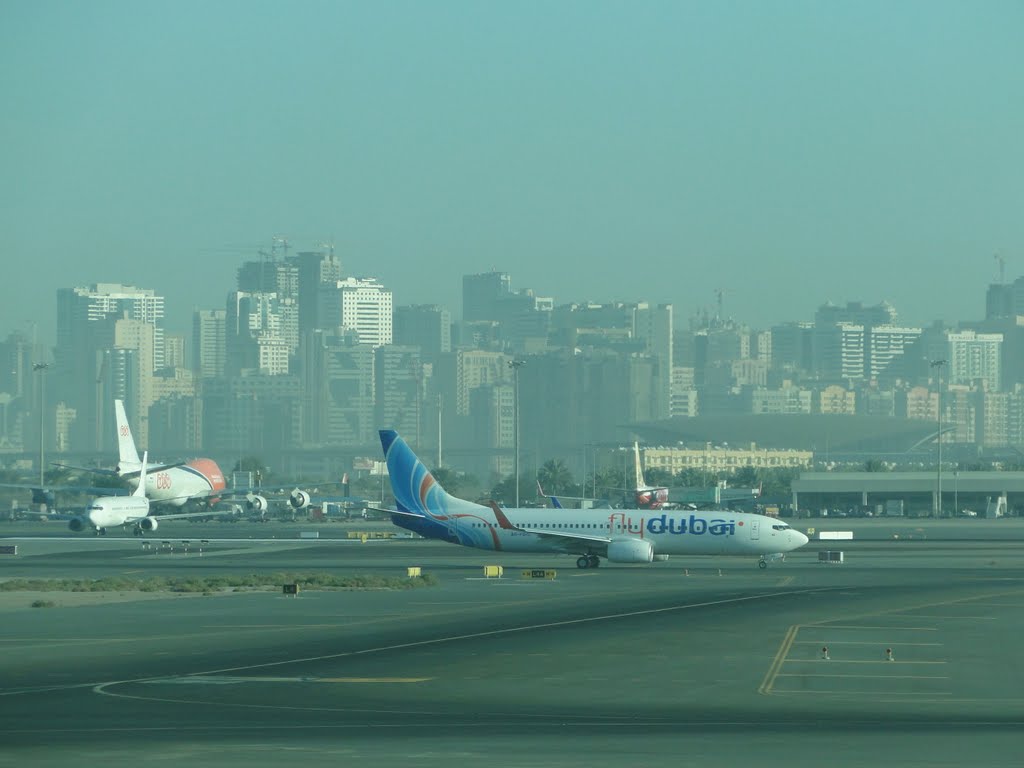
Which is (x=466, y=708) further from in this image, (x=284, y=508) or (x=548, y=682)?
(x=284, y=508)

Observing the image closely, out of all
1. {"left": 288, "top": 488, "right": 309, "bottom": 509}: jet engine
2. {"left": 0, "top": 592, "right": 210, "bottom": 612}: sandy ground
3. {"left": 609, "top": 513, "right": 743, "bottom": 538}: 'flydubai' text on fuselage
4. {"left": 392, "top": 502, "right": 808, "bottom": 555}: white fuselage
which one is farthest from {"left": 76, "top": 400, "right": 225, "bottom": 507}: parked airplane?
{"left": 0, "top": 592, "right": 210, "bottom": 612}: sandy ground

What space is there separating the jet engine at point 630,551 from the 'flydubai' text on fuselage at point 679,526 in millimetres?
2065

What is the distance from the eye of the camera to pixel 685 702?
36.3 meters

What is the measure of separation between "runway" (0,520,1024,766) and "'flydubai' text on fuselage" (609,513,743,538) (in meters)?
13.1

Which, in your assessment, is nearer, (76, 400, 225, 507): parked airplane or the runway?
the runway

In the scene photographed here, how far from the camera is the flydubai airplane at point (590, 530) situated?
86.7m

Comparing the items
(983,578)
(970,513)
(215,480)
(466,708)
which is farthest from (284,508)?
(466,708)

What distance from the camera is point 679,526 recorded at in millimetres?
86688

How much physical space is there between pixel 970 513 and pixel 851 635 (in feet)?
508

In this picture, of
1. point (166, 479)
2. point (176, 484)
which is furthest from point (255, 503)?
point (166, 479)

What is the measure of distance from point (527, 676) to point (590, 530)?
4651cm

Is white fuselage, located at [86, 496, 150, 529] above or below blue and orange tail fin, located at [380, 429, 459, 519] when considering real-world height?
below

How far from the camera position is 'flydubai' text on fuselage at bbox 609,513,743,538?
8662 centimetres

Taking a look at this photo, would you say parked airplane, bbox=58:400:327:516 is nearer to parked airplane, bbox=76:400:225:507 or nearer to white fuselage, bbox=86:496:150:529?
parked airplane, bbox=76:400:225:507
